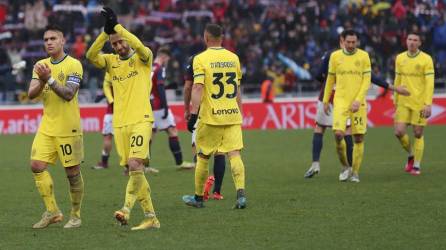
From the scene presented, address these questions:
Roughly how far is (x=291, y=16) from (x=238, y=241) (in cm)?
2538

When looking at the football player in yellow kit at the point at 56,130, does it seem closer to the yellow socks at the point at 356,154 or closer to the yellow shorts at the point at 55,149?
the yellow shorts at the point at 55,149

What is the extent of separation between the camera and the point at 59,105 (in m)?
10.9

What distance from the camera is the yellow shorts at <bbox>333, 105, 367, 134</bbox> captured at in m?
15.3

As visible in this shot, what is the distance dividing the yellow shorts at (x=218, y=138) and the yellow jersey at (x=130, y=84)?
1440 millimetres

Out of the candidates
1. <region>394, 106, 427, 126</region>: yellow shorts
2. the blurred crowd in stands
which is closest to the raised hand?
<region>394, 106, 427, 126</region>: yellow shorts

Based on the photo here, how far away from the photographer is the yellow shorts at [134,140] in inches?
424

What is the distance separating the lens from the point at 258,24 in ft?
115

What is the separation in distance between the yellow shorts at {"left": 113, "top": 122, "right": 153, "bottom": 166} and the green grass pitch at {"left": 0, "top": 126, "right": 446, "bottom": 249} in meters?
0.82

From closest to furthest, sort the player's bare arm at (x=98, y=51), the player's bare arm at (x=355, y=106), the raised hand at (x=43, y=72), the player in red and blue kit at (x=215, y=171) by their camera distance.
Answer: the raised hand at (x=43, y=72) < the player's bare arm at (x=98, y=51) < the player in red and blue kit at (x=215, y=171) < the player's bare arm at (x=355, y=106)

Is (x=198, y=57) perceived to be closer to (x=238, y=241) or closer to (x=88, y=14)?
(x=238, y=241)

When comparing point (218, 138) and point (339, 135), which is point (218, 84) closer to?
point (218, 138)

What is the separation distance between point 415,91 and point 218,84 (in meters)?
5.72

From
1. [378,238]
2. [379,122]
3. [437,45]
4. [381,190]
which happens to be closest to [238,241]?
[378,238]

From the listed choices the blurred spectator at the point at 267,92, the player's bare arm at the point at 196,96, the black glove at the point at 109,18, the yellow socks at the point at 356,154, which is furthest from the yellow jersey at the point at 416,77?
the blurred spectator at the point at 267,92
